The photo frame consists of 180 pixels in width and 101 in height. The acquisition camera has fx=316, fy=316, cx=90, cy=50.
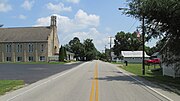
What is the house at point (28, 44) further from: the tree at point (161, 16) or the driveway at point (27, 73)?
the tree at point (161, 16)

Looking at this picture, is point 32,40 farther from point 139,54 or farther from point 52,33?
point 139,54

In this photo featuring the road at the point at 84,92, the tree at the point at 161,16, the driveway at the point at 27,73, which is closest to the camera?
the road at the point at 84,92

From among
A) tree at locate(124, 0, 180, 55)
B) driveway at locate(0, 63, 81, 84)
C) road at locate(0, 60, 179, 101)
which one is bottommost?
driveway at locate(0, 63, 81, 84)

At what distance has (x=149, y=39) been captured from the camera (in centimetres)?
2972

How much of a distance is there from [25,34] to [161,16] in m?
88.5

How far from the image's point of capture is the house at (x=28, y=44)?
105 metres

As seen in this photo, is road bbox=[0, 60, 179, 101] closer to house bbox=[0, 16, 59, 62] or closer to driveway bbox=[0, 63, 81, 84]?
driveway bbox=[0, 63, 81, 84]

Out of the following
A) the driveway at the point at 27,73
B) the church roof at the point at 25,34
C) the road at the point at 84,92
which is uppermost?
the church roof at the point at 25,34

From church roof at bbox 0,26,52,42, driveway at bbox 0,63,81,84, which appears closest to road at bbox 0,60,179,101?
driveway at bbox 0,63,81,84

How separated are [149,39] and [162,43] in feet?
4.19

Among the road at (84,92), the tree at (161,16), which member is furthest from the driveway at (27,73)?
the tree at (161,16)

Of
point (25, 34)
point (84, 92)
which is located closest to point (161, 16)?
point (84, 92)

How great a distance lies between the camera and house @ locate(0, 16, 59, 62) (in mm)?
105438

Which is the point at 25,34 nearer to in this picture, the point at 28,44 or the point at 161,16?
the point at 28,44
